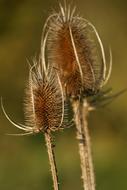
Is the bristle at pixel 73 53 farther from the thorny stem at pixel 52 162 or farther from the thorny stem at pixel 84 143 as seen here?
the thorny stem at pixel 52 162

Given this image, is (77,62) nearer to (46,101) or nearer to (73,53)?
(73,53)

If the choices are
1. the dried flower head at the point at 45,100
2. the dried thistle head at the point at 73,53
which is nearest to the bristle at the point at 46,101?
the dried flower head at the point at 45,100

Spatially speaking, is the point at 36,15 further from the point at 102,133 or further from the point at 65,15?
the point at 65,15

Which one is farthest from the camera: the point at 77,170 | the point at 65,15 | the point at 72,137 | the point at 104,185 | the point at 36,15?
the point at 36,15

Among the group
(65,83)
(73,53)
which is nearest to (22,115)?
(73,53)

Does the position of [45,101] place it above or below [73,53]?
below

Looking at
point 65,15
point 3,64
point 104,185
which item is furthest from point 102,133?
point 65,15

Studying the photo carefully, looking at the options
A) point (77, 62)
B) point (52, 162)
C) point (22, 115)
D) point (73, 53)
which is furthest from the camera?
point (22, 115)
